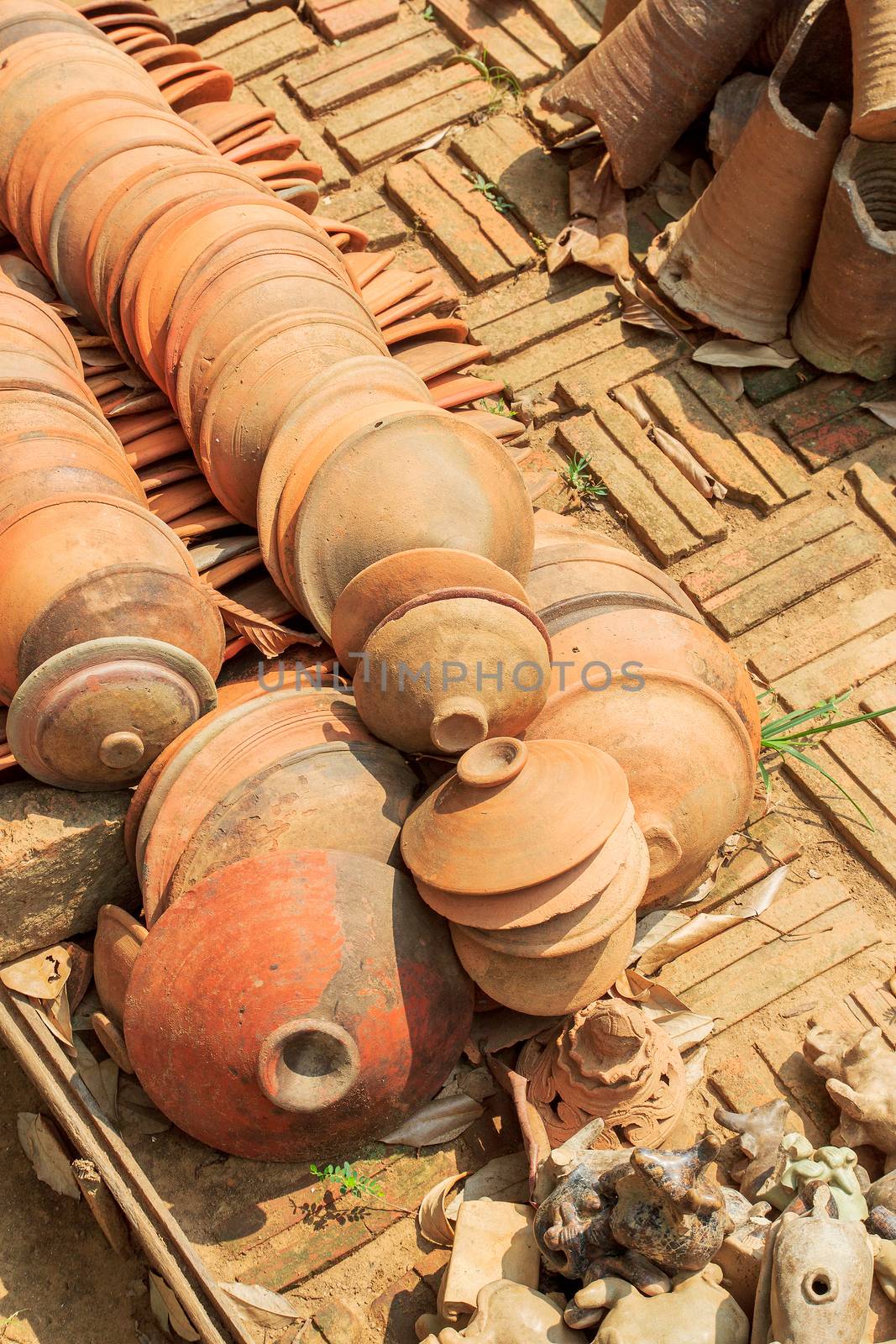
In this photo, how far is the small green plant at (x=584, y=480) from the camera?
5.00 m

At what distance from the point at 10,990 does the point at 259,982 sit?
906mm

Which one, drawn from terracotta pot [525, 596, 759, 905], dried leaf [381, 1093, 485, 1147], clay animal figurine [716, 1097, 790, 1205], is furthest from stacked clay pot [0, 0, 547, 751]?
clay animal figurine [716, 1097, 790, 1205]

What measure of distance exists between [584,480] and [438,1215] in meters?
2.82

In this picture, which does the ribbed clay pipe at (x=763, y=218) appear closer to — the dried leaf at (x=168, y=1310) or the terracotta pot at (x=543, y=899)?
the terracotta pot at (x=543, y=899)

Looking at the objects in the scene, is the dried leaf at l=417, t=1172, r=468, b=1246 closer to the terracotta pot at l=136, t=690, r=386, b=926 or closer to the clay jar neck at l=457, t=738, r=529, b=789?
the terracotta pot at l=136, t=690, r=386, b=926

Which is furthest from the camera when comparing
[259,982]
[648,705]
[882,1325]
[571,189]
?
[571,189]

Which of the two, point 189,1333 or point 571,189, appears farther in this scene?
point 571,189

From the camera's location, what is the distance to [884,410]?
5164 mm

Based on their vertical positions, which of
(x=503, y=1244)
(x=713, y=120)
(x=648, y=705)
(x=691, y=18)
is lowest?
(x=503, y=1244)

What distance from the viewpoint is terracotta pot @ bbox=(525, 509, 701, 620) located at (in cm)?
389

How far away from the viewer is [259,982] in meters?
3.14

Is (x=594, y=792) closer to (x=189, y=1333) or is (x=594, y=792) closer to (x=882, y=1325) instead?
(x=882, y=1325)

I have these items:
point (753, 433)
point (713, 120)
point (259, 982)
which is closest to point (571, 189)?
point (713, 120)

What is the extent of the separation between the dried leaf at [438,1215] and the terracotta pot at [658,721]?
39.0 inches
